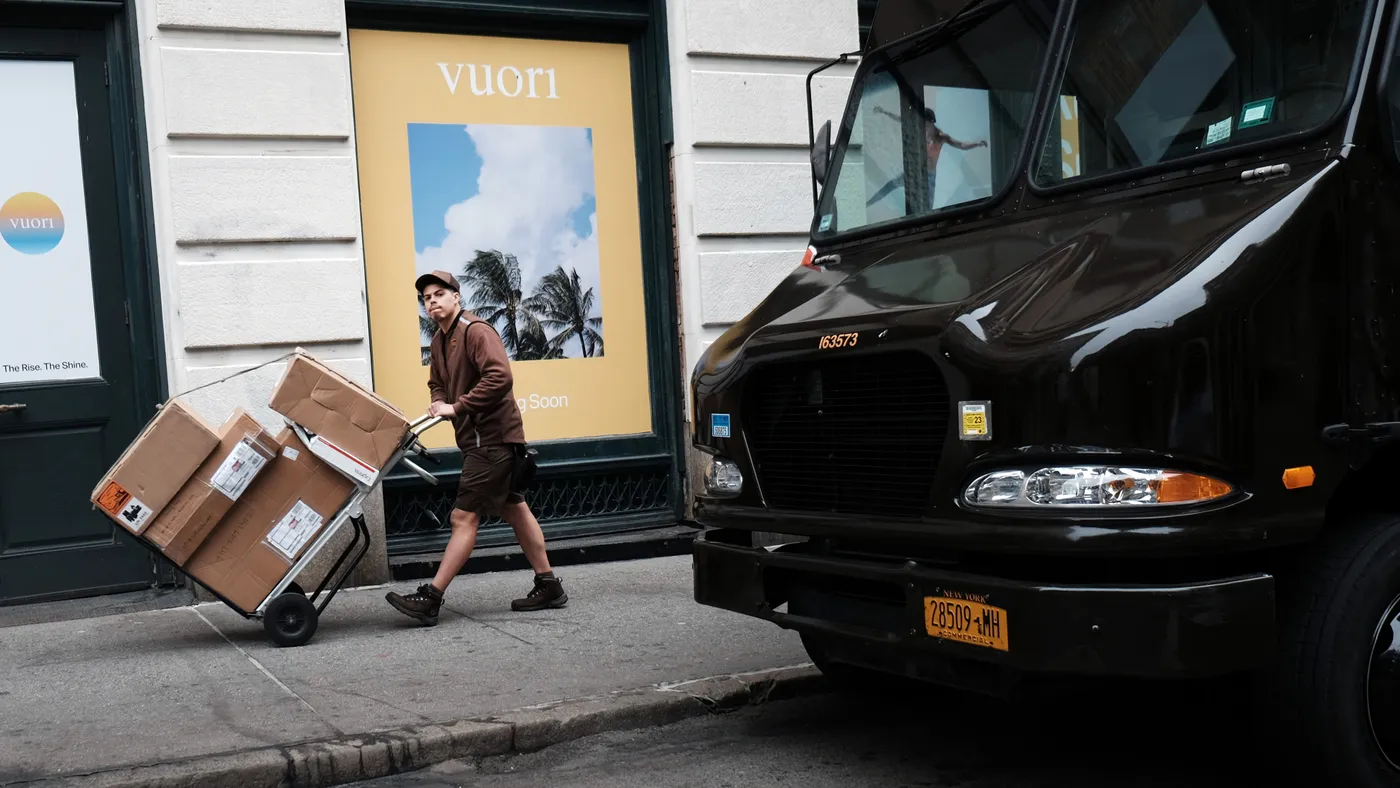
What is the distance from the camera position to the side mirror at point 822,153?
5.96m

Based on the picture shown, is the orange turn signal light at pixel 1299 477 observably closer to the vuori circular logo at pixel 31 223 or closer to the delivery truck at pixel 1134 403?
the delivery truck at pixel 1134 403

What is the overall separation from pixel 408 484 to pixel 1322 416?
5922 mm

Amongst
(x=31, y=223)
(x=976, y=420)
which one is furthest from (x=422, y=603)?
(x=976, y=420)

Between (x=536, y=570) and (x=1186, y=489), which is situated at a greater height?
(x=1186, y=489)

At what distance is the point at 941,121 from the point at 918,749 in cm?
241

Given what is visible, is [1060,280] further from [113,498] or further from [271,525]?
[113,498]

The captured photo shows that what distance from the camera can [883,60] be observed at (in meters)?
5.85

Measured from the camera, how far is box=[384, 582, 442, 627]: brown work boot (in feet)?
22.9

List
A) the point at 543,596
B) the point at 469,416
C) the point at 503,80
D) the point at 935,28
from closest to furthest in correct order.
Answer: the point at 935,28 → the point at 469,416 → the point at 543,596 → the point at 503,80

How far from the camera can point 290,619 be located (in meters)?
6.63

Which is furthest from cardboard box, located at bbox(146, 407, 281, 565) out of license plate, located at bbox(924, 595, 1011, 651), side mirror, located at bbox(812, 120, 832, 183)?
license plate, located at bbox(924, 595, 1011, 651)

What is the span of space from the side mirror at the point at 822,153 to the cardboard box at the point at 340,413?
2.26 metres

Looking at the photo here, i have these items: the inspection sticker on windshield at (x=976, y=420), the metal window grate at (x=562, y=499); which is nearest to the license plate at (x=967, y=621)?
the inspection sticker on windshield at (x=976, y=420)

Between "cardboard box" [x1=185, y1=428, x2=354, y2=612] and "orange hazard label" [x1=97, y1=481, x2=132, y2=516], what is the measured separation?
0.44 meters
